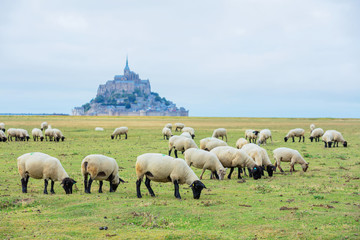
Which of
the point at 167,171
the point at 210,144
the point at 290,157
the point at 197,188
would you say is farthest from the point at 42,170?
the point at 290,157

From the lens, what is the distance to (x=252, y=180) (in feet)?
51.2

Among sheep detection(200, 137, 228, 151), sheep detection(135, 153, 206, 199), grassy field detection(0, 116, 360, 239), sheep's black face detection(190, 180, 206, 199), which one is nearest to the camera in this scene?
grassy field detection(0, 116, 360, 239)

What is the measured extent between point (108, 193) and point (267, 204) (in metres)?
5.78

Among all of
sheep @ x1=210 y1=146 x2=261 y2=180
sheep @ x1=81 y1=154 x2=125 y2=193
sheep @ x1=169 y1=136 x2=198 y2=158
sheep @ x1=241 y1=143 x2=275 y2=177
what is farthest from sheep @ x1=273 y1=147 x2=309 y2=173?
sheep @ x1=81 y1=154 x2=125 y2=193

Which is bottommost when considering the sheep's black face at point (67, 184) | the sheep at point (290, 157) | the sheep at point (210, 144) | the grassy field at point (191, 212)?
the grassy field at point (191, 212)

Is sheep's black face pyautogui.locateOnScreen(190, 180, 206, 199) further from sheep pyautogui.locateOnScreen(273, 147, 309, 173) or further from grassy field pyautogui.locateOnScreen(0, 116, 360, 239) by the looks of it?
sheep pyautogui.locateOnScreen(273, 147, 309, 173)

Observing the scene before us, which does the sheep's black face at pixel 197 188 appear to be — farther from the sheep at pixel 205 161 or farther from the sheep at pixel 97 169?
the sheep at pixel 205 161

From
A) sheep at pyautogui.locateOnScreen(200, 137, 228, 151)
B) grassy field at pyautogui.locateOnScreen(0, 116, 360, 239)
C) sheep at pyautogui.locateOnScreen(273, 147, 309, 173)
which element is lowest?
grassy field at pyautogui.locateOnScreen(0, 116, 360, 239)

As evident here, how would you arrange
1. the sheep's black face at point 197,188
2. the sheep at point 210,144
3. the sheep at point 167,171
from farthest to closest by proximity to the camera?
the sheep at point 210,144
the sheep at point 167,171
the sheep's black face at point 197,188

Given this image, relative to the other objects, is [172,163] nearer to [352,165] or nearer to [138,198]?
[138,198]

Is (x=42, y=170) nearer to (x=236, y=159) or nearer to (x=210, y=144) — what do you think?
(x=236, y=159)

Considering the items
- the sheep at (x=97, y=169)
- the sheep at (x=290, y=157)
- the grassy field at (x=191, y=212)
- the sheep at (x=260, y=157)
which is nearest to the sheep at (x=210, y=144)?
the sheep at (x=260, y=157)

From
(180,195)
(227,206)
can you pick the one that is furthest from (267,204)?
(180,195)

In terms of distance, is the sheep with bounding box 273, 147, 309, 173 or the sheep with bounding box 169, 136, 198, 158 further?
the sheep with bounding box 169, 136, 198, 158
